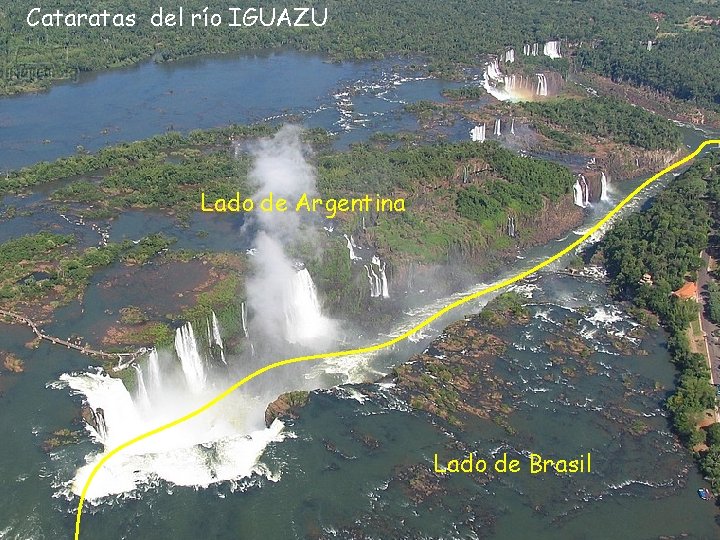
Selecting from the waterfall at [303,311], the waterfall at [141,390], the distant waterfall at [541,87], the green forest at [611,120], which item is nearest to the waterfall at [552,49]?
the distant waterfall at [541,87]

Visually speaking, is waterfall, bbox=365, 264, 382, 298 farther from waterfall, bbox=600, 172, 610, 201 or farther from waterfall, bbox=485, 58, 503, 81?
waterfall, bbox=485, 58, 503, 81

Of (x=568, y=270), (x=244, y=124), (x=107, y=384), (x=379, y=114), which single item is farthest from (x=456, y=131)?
(x=107, y=384)

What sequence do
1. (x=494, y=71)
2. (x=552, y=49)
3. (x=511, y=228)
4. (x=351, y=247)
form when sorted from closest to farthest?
1. (x=351, y=247)
2. (x=511, y=228)
3. (x=494, y=71)
4. (x=552, y=49)

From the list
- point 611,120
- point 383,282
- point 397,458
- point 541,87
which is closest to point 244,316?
point 383,282

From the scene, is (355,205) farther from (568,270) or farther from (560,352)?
(560,352)

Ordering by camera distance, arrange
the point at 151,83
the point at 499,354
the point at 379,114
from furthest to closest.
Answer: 1. the point at 151,83
2. the point at 379,114
3. the point at 499,354

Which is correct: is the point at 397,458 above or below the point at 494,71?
below

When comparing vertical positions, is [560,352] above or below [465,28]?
below

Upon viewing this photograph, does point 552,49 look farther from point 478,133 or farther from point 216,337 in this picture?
point 216,337
